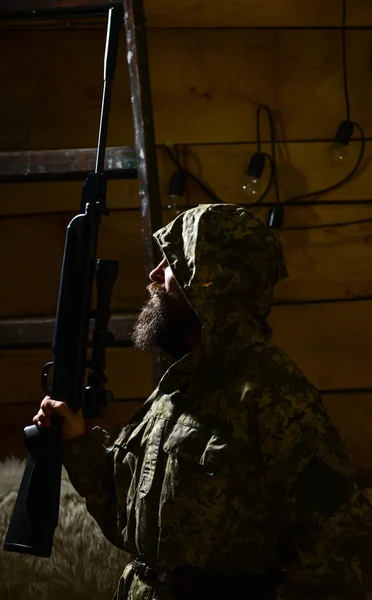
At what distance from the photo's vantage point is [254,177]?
210 centimetres

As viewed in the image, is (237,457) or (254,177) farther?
(254,177)

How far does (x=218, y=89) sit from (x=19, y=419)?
1007 millimetres

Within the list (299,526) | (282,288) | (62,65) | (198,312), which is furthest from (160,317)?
(62,65)

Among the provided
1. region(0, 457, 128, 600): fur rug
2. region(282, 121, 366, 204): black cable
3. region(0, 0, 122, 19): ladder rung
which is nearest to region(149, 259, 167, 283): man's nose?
region(0, 457, 128, 600): fur rug

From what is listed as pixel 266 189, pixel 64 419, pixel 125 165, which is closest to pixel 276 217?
pixel 266 189

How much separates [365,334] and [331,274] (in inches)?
7.0

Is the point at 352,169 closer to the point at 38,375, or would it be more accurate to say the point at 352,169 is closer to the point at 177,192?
the point at 177,192

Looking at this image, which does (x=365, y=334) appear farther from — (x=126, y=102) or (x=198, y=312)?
(x=198, y=312)

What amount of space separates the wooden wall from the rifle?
0.67 m

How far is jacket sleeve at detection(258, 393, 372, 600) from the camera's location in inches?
40.8

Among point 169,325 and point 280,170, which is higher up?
point 280,170

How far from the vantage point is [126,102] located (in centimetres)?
214

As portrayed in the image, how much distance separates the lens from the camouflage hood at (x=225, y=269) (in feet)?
3.89

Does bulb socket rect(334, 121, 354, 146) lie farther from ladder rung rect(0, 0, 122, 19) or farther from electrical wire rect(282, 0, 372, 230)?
ladder rung rect(0, 0, 122, 19)
